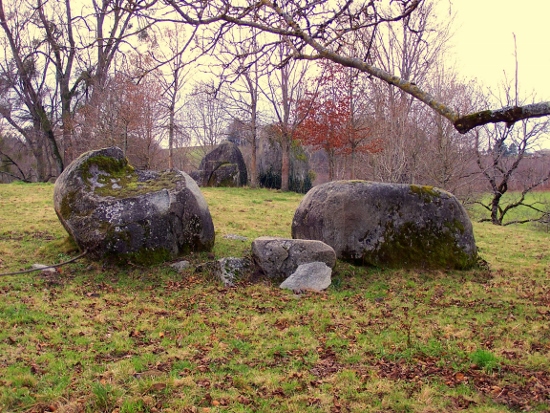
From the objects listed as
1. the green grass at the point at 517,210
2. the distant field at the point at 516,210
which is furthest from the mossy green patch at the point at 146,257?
the distant field at the point at 516,210

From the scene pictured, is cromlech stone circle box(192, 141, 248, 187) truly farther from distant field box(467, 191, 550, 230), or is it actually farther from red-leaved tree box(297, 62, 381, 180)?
distant field box(467, 191, 550, 230)

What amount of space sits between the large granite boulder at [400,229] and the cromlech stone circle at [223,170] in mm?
16098

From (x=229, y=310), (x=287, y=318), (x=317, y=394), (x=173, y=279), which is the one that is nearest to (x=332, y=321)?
(x=287, y=318)

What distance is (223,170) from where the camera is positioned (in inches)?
959

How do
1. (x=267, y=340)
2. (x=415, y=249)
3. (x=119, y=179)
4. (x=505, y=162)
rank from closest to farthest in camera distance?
(x=267, y=340) < (x=415, y=249) < (x=119, y=179) < (x=505, y=162)

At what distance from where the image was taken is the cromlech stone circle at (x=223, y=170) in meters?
24.3

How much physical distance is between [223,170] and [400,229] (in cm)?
1677

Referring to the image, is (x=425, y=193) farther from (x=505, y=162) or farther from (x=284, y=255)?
(x=505, y=162)

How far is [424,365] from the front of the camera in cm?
467

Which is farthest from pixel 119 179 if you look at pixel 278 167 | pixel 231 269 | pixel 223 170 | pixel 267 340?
pixel 278 167

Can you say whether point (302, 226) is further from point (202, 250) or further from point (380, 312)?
point (380, 312)

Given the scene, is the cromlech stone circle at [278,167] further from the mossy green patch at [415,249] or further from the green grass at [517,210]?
→ the mossy green patch at [415,249]

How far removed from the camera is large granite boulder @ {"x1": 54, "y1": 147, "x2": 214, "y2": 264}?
808 cm

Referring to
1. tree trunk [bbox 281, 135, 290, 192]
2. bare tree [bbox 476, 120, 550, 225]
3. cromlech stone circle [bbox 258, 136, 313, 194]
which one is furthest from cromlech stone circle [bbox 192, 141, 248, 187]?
bare tree [bbox 476, 120, 550, 225]
